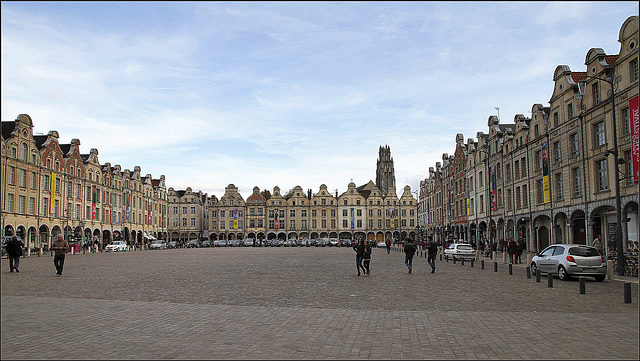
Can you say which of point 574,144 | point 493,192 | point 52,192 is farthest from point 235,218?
point 574,144

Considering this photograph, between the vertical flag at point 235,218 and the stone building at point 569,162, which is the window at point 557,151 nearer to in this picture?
the stone building at point 569,162

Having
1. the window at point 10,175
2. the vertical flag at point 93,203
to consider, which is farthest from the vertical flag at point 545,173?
the vertical flag at point 93,203

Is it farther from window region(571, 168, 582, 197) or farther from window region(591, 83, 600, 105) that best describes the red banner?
window region(571, 168, 582, 197)

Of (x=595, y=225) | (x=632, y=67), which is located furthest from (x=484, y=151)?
(x=632, y=67)

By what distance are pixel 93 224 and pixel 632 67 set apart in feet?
205

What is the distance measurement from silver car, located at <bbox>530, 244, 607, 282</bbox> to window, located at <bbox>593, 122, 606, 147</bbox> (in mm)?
13704

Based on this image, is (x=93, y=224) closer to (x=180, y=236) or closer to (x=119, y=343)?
(x=180, y=236)

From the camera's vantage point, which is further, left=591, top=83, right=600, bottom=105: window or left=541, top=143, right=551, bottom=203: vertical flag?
left=541, top=143, right=551, bottom=203: vertical flag

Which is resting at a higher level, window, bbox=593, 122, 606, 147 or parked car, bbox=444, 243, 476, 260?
window, bbox=593, 122, 606, 147

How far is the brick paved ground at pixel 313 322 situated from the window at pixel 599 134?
57.3 feet

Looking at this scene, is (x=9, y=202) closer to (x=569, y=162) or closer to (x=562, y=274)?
(x=562, y=274)

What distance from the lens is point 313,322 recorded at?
1000cm

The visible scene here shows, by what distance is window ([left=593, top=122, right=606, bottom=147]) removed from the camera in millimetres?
31469

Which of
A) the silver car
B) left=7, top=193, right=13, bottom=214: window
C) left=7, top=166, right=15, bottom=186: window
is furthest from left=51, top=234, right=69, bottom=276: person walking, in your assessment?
left=7, top=166, right=15, bottom=186: window
